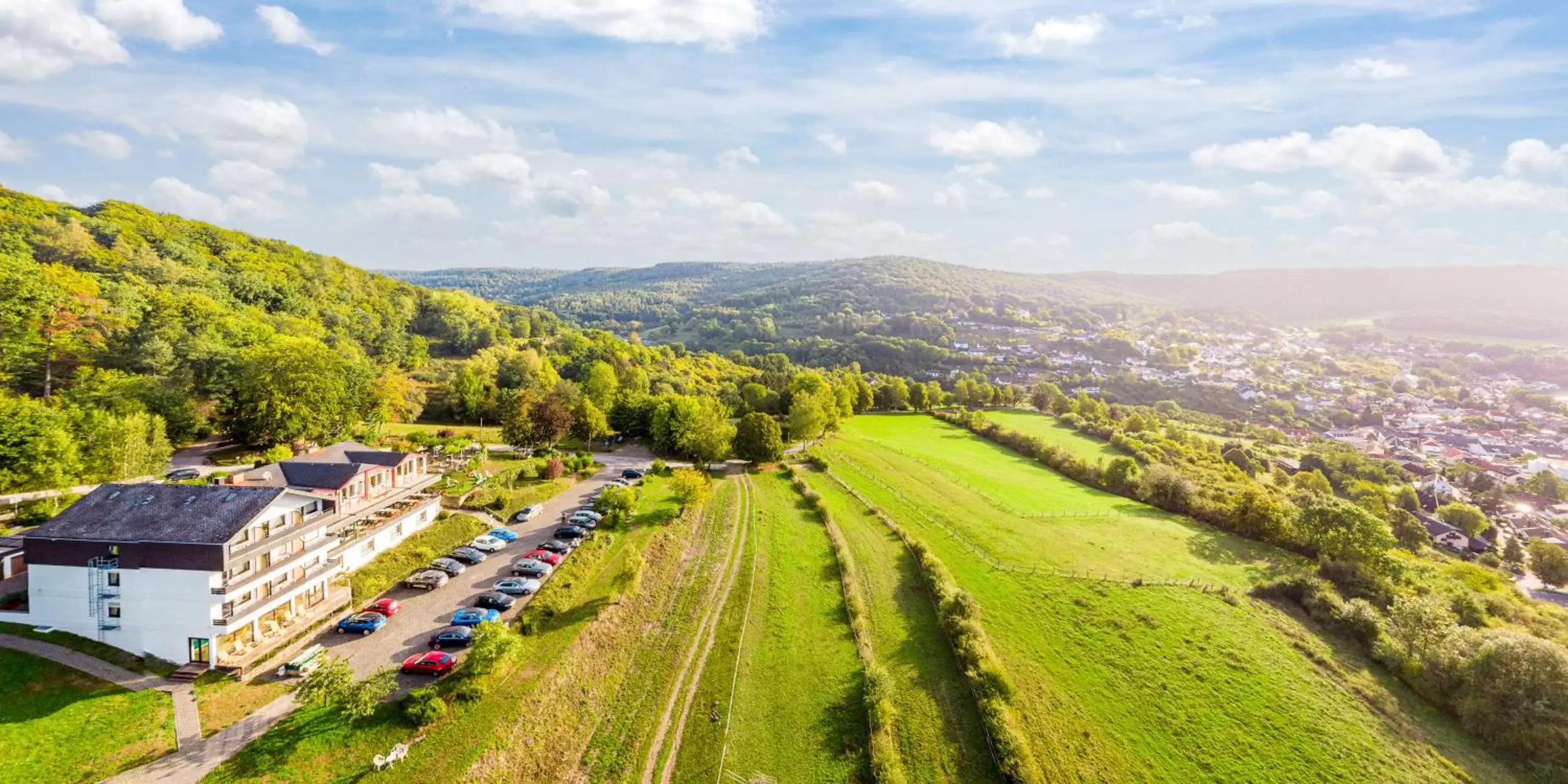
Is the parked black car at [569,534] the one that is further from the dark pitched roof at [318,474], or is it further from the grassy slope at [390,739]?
the dark pitched roof at [318,474]

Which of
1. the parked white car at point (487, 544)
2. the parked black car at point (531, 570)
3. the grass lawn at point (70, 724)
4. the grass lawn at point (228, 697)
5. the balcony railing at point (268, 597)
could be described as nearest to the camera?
the grass lawn at point (70, 724)

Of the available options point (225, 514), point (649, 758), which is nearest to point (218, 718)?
point (225, 514)

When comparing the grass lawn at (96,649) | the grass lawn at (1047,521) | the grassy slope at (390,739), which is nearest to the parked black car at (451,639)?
the grassy slope at (390,739)

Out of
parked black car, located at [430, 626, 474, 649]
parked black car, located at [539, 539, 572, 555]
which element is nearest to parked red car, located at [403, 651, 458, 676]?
parked black car, located at [430, 626, 474, 649]

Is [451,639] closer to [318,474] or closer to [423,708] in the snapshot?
[423,708]

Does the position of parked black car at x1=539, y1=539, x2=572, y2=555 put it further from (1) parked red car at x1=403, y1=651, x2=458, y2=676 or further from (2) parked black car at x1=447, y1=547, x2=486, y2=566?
(1) parked red car at x1=403, y1=651, x2=458, y2=676

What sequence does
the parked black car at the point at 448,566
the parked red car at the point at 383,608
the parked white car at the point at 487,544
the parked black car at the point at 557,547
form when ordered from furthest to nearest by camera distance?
1. the parked black car at the point at 557,547
2. the parked white car at the point at 487,544
3. the parked black car at the point at 448,566
4. the parked red car at the point at 383,608
